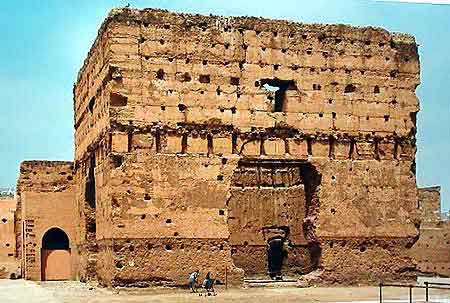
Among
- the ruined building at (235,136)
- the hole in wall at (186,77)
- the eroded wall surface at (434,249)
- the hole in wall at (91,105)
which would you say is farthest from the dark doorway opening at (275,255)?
the hole in wall at (186,77)

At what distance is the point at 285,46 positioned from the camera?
19922mm

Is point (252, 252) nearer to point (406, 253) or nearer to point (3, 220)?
point (406, 253)

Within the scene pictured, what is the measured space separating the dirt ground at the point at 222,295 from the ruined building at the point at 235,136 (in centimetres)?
63

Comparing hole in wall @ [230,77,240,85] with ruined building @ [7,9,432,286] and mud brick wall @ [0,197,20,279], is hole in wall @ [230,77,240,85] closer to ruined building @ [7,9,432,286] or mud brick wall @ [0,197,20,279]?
ruined building @ [7,9,432,286]

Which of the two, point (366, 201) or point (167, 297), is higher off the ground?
point (366, 201)

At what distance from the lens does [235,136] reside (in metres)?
19.4

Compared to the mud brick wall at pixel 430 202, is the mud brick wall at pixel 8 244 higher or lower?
lower

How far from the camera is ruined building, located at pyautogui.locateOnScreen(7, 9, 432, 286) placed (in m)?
18.5

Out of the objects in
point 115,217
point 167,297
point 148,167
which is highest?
point 148,167

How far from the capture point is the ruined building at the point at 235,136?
18.5 m

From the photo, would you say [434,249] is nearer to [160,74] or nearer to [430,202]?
[430,202]

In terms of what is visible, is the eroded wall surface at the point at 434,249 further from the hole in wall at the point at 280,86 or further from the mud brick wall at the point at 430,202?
the hole in wall at the point at 280,86

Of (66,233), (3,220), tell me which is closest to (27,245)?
(66,233)

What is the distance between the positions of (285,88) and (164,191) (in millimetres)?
4072
